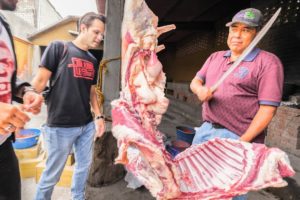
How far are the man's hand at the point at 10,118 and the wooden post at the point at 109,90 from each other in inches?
74.2

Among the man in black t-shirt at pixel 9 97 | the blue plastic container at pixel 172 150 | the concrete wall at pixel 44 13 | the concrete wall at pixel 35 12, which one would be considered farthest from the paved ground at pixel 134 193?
the concrete wall at pixel 35 12

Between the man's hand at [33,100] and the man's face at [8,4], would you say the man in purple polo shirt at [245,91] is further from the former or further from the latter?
the man's face at [8,4]

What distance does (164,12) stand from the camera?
25.2ft

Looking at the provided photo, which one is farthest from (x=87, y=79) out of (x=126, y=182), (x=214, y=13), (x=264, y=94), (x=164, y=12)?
(x=214, y=13)

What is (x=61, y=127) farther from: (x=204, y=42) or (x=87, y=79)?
(x=204, y=42)

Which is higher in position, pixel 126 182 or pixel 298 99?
pixel 298 99

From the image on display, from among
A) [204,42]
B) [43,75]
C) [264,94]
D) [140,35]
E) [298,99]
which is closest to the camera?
[140,35]

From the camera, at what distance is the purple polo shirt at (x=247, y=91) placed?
169 cm

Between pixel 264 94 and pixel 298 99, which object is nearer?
pixel 264 94

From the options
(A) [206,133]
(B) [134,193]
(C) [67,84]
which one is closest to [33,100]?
(C) [67,84]

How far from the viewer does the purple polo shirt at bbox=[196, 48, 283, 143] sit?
1.69 metres

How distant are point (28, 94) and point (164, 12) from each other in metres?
6.94

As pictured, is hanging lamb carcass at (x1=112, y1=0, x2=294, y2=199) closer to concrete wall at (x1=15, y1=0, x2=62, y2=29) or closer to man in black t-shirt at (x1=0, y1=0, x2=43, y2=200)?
man in black t-shirt at (x1=0, y1=0, x2=43, y2=200)

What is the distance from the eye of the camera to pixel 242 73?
1.81 meters
